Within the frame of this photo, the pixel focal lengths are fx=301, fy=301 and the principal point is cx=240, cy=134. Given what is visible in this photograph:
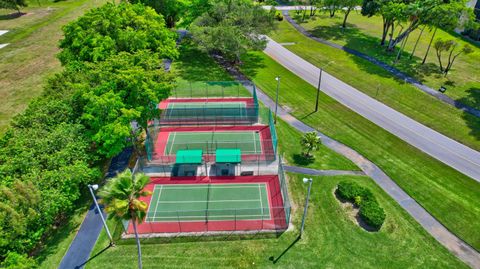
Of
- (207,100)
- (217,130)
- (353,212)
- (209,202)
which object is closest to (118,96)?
(217,130)

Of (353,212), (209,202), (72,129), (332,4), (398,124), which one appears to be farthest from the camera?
(332,4)

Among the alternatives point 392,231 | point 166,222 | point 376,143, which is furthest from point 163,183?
point 376,143

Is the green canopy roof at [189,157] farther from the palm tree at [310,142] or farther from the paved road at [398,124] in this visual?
the paved road at [398,124]

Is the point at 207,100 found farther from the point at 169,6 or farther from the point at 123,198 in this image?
the point at 169,6

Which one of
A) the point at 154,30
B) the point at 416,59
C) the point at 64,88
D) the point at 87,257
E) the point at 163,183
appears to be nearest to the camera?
the point at 87,257

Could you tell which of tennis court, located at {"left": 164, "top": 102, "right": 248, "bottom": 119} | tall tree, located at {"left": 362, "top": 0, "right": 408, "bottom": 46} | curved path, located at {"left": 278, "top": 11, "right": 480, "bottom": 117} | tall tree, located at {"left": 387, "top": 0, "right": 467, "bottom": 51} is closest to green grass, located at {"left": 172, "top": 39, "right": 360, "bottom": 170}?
tennis court, located at {"left": 164, "top": 102, "right": 248, "bottom": 119}

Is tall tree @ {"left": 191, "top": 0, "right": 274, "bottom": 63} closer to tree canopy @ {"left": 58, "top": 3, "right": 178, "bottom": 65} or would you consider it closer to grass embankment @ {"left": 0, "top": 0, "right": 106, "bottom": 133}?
tree canopy @ {"left": 58, "top": 3, "right": 178, "bottom": 65}

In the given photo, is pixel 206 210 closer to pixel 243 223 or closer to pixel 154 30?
pixel 243 223
